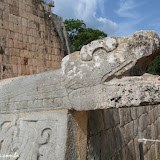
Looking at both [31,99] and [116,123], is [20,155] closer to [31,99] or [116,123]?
[31,99]

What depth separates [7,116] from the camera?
7.93ft

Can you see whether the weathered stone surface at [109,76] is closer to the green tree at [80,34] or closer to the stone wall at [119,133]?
the stone wall at [119,133]

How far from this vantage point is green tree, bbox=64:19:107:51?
2342cm

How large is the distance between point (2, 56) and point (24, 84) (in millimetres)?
3881

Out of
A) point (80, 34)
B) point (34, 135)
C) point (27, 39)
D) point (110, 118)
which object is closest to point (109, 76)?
point (34, 135)

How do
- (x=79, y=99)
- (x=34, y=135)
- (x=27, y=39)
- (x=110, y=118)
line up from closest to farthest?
(x=79, y=99) < (x=34, y=135) < (x=110, y=118) < (x=27, y=39)

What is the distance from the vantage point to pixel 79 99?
179 centimetres

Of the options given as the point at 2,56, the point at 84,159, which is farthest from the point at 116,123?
the point at 2,56

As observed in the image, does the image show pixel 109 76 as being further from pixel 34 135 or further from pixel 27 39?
pixel 27 39

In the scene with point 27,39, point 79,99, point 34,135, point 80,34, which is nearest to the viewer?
point 79,99

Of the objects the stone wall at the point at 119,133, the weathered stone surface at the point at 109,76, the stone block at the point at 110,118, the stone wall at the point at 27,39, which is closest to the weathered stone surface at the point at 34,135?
the weathered stone surface at the point at 109,76

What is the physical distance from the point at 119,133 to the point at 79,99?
1.84m

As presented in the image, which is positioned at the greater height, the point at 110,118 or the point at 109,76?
the point at 109,76

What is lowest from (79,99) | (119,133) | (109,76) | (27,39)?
(119,133)
